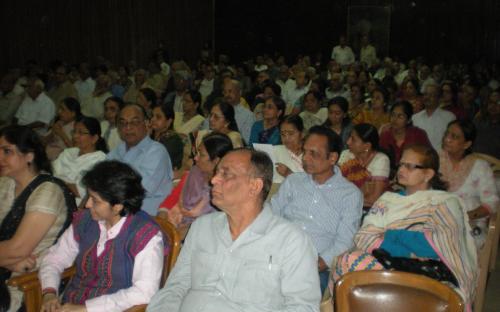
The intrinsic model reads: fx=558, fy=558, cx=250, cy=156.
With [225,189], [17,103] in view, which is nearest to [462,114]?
[225,189]

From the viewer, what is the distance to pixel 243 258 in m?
1.97

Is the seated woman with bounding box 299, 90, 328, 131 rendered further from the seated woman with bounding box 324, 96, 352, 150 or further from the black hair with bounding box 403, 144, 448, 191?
the black hair with bounding box 403, 144, 448, 191

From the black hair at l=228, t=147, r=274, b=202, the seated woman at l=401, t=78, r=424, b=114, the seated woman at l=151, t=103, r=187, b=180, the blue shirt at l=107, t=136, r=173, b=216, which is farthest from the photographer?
the seated woman at l=401, t=78, r=424, b=114

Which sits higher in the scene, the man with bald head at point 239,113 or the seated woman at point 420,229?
the man with bald head at point 239,113

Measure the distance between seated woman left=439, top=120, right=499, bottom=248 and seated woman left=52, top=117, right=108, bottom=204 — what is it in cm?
226

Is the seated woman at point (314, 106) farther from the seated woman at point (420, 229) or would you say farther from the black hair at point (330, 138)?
the seated woman at point (420, 229)

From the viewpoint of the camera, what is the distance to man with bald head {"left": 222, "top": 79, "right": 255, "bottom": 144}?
5.56m

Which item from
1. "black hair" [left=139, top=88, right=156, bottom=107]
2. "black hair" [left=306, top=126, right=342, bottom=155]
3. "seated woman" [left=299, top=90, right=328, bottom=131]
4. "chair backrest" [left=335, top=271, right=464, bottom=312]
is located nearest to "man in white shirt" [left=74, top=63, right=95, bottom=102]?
"black hair" [left=139, top=88, right=156, bottom=107]

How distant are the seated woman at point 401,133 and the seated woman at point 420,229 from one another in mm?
1678

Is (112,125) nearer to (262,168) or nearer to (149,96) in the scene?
(149,96)

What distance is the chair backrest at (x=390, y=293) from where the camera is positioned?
181cm

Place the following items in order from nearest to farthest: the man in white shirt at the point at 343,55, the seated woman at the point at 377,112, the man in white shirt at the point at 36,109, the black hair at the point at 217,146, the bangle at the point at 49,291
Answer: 1. the bangle at the point at 49,291
2. the black hair at the point at 217,146
3. the seated woman at the point at 377,112
4. the man in white shirt at the point at 36,109
5. the man in white shirt at the point at 343,55

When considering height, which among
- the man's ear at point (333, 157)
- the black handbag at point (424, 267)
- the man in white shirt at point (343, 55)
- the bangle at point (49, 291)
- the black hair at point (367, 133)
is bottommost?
the bangle at point (49, 291)

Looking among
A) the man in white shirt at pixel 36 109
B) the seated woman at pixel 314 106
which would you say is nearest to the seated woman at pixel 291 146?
the seated woman at pixel 314 106
